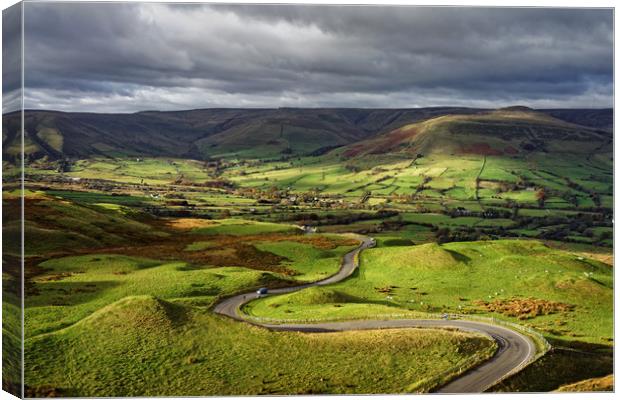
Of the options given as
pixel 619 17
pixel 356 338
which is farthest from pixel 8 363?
pixel 619 17

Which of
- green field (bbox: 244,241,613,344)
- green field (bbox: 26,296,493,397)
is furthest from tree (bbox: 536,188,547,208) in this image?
green field (bbox: 26,296,493,397)

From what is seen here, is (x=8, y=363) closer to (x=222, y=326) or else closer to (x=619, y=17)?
(x=222, y=326)

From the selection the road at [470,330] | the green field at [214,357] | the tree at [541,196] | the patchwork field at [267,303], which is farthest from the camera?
the tree at [541,196]

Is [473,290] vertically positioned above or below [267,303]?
below

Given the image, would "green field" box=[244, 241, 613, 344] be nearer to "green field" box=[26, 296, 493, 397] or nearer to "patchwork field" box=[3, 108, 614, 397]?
"patchwork field" box=[3, 108, 614, 397]

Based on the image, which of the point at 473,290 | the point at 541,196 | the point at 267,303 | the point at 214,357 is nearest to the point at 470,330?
the point at 214,357

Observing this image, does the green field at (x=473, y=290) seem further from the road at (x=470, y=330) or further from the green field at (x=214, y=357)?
the green field at (x=214, y=357)

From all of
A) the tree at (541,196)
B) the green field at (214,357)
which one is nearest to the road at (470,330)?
the green field at (214,357)

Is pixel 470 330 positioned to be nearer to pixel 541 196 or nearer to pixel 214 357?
pixel 214 357

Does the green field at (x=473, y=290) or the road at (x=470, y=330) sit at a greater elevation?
the road at (x=470, y=330)
